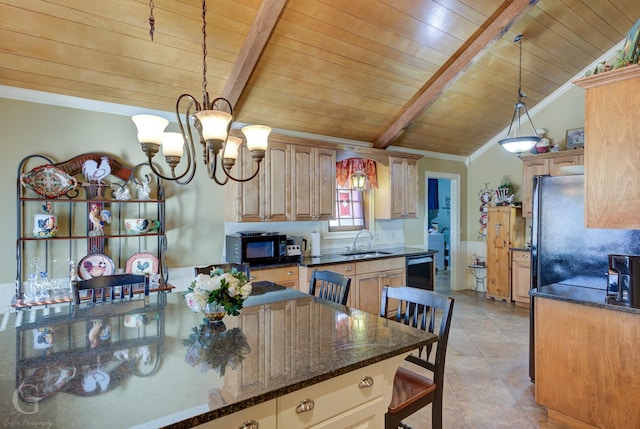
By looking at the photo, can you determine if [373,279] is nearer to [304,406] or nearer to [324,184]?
[324,184]

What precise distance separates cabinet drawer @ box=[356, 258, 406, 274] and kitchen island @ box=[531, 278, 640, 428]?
81.0 inches

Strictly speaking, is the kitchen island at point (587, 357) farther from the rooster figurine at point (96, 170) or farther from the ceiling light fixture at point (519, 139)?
the rooster figurine at point (96, 170)

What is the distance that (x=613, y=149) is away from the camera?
221 centimetres

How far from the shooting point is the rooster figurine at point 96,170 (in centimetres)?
316

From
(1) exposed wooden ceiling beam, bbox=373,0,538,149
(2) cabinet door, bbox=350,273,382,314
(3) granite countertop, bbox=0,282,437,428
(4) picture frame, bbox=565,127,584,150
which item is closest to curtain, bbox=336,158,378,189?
(1) exposed wooden ceiling beam, bbox=373,0,538,149

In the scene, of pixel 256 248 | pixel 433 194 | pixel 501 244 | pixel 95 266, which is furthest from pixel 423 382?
pixel 433 194

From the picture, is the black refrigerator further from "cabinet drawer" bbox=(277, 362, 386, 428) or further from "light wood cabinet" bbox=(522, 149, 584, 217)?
"light wood cabinet" bbox=(522, 149, 584, 217)

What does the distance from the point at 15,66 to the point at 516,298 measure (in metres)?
6.38

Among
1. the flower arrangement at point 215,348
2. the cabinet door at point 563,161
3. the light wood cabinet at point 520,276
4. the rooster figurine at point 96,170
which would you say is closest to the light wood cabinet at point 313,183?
the rooster figurine at point 96,170

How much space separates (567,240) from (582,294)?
0.47 meters

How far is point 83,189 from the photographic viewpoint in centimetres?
317

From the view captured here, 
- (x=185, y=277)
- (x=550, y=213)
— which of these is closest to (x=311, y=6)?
(x=550, y=213)

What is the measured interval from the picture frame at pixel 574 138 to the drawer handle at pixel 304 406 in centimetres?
549

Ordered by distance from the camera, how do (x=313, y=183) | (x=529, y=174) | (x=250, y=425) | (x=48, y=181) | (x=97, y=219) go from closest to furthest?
(x=250, y=425), (x=48, y=181), (x=97, y=219), (x=313, y=183), (x=529, y=174)
